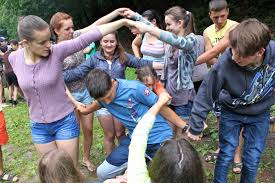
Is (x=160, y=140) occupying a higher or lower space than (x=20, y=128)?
higher

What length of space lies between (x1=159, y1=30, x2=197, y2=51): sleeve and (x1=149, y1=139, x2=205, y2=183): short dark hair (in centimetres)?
146

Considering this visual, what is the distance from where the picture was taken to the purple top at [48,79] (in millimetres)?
3154

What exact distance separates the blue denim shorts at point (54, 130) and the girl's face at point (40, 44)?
63cm

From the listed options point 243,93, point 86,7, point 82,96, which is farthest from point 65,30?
point 86,7

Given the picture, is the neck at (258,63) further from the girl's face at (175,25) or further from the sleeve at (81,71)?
the sleeve at (81,71)

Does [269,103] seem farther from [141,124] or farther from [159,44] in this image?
[159,44]

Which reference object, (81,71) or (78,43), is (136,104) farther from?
(81,71)

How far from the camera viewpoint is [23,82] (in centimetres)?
319

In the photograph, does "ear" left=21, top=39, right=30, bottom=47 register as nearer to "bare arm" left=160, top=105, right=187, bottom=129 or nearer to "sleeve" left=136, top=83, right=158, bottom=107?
"sleeve" left=136, top=83, right=158, bottom=107

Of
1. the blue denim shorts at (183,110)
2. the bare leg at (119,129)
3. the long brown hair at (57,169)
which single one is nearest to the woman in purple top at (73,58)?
the bare leg at (119,129)

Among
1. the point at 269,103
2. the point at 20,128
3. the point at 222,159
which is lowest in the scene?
the point at 20,128

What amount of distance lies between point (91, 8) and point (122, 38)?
3583mm

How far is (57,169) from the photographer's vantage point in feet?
7.32

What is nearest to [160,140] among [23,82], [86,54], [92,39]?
[92,39]
